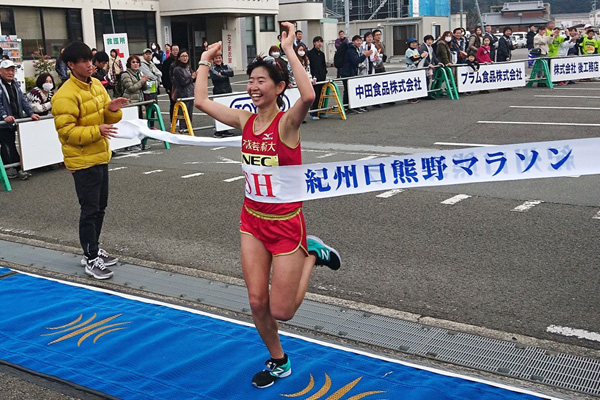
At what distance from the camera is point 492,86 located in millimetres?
21438

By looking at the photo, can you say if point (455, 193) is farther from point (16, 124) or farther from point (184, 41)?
point (184, 41)

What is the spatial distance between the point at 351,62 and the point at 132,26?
63.4 feet

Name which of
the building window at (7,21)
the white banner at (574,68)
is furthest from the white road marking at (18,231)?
the building window at (7,21)

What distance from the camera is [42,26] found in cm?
2962

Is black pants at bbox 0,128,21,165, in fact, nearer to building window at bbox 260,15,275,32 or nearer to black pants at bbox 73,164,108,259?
black pants at bbox 73,164,108,259

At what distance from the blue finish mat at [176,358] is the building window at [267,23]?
38441 millimetres

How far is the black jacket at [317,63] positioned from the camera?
17641 millimetres

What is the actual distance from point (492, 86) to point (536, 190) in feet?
42.0

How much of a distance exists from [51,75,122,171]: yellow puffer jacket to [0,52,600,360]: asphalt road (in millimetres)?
1343

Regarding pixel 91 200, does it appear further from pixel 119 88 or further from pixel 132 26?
pixel 132 26

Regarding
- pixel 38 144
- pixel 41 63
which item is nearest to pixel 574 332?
pixel 38 144

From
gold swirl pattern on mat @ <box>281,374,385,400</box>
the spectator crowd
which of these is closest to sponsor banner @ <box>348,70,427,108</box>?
the spectator crowd

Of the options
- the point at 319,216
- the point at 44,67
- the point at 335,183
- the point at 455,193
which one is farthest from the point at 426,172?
the point at 44,67

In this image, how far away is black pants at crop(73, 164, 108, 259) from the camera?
6.39m
